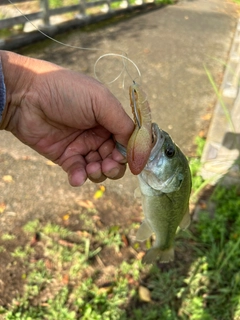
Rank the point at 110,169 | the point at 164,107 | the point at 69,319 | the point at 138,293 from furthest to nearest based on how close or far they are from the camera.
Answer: the point at 164,107 → the point at 138,293 → the point at 69,319 → the point at 110,169

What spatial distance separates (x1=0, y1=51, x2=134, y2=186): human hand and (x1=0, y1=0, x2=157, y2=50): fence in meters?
3.76

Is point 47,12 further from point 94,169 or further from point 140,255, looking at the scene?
point 94,169

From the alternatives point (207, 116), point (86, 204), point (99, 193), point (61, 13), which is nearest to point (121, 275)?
point (86, 204)

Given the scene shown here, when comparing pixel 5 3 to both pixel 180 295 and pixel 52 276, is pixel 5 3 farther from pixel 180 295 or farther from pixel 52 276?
pixel 180 295

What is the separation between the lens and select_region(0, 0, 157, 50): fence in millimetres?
6059

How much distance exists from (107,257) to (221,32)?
655 cm

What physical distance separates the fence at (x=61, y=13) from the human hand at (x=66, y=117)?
3760 millimetres

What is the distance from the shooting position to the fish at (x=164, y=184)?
1.84m

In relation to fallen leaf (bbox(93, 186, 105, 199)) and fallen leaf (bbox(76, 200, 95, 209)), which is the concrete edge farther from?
fallen leaf (bbox(76, 200, 95, 209))

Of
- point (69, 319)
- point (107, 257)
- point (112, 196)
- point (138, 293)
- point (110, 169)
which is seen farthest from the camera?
point (112, 196)

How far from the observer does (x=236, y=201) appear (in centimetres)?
352

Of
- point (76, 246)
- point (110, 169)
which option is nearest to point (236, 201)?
point (76, 246)

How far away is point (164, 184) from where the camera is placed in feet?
6.47

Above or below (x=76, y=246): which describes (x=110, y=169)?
above
